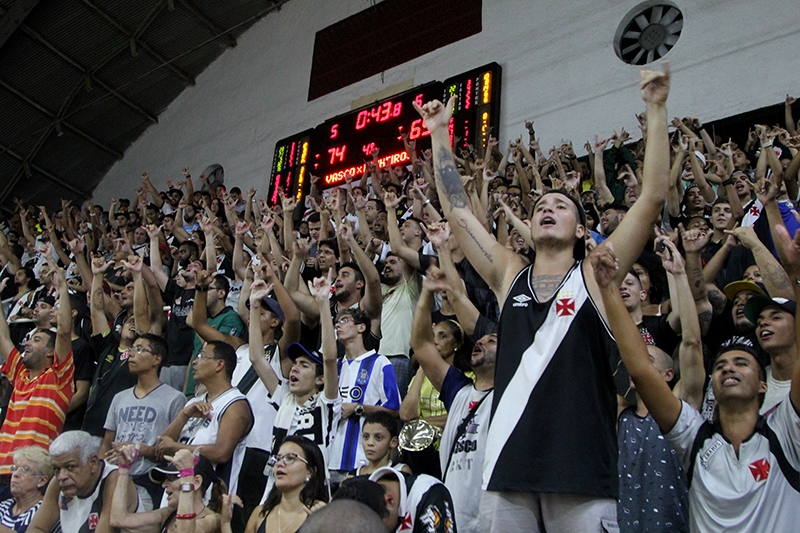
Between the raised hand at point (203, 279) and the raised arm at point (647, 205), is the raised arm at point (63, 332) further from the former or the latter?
the raised arm at point (647, 205)

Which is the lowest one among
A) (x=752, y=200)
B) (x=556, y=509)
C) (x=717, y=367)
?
(x=556, y=509)

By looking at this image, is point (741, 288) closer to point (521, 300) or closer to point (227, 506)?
point (521, 300)

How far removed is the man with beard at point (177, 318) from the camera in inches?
239

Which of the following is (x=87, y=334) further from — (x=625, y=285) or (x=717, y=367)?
(x=717, y=367)

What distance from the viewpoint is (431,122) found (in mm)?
2896

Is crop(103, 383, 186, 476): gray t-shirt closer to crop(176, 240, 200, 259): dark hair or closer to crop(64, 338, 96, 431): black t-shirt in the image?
crop(64, 338, 96, 431): black t-shirt

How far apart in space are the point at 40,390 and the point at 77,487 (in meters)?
1.32

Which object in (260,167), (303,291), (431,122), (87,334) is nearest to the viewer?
(431,122)

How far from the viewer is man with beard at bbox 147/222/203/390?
6.06 meters

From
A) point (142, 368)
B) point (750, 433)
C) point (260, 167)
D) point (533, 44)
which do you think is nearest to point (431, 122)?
point (750, 433)

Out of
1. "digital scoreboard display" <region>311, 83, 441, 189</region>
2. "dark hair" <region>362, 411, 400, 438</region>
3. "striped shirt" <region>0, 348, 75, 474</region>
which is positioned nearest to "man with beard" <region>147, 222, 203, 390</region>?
"striped shirt" <region>0, 348, 75, 474</region>

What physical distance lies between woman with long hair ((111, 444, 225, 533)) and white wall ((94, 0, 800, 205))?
6.40 metres

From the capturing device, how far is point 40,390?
5.28 metres

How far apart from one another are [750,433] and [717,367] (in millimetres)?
314
